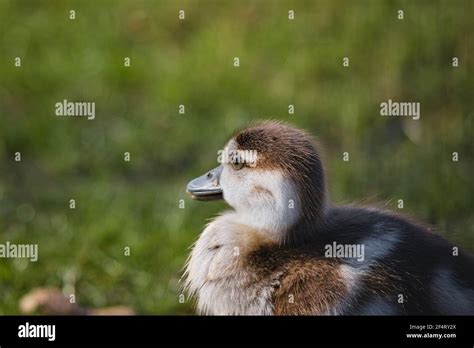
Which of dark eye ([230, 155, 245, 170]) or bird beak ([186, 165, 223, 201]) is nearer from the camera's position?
dark eye ([230, 155, 245, 170])

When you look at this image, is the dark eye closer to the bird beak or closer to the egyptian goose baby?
the egyptian goose baby

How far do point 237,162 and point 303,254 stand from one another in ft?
1.81

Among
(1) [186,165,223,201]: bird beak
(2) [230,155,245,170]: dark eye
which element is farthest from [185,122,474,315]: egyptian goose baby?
(1) [186,165,223,201]: bird beak

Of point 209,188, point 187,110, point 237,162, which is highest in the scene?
point 187,110

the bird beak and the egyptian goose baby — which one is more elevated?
the bird beak

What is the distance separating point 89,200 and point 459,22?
119 inches

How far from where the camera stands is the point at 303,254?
491 cm

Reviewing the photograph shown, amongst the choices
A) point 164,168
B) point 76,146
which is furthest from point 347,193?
point 76,146

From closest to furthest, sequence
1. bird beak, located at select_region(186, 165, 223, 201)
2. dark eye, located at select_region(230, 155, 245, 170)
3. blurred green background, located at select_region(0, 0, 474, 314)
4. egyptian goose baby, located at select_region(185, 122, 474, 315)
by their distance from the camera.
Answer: egyptian goose baby, located at select_region(185, 122, 474, 315) < dark eye, located at select_region(230, 155, 245, 170) < bird beak, located at select_region(186, 165, 223, 201) < blurred green background, located at select_region(0, 0, 474, 314)

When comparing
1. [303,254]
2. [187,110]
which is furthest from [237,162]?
[187,110]

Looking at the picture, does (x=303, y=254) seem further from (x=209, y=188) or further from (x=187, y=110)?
(x=187, y=110)

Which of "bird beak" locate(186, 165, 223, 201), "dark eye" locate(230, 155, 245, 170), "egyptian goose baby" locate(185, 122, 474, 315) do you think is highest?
"dark eye" locate(230, 155, 245, 170)

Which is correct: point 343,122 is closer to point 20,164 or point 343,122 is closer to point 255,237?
point 20,164

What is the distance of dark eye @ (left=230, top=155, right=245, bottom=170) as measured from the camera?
5.10 m
